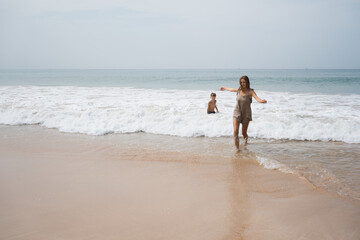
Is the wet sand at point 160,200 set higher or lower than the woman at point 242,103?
lower

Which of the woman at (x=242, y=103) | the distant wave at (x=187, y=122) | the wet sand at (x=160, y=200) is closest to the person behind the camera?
the wet sand at (x=160, y=200)

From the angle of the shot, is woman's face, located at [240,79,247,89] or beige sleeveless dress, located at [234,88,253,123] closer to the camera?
woman's face, located at [240,79,247,89]

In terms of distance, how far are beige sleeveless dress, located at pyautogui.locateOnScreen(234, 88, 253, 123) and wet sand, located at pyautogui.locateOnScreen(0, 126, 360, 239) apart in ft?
3.41

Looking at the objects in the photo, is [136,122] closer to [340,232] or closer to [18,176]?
[18,176]

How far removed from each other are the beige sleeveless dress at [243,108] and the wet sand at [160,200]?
40.9 inches

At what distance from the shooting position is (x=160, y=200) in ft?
10.7

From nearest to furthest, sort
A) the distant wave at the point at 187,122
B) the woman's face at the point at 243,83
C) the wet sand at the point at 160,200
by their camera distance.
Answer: the wet sand at the point at 160,200, the woman's face at the point at 243,83, the distant wave at the point at 187,122

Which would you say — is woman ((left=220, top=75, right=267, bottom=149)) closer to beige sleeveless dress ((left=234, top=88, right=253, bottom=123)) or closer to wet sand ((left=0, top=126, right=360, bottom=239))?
beige sleeveless dress ((left=234, top=88, right=253, bottom=123))

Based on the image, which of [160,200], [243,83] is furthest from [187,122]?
[160,200]

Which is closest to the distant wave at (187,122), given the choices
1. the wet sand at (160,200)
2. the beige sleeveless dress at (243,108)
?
the beige sleeveless dress at (243,108)

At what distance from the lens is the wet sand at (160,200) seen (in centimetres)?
262

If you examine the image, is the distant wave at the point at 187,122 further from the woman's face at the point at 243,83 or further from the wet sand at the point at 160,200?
the wet sand at the point at 160,200

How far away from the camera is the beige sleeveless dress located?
5653mm

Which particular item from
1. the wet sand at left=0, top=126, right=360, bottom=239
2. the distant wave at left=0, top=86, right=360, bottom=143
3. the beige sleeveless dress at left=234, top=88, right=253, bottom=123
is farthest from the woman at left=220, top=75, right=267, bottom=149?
the distant wave at left=0, top=86, right=360, bottom=143
